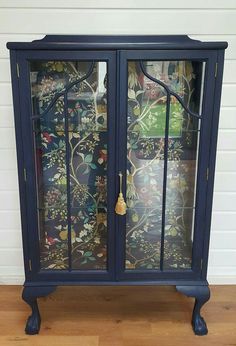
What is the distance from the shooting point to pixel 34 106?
1.50 metres

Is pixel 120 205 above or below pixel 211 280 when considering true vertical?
above

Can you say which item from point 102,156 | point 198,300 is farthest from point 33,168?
point 198,300

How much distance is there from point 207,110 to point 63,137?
1.99 ft

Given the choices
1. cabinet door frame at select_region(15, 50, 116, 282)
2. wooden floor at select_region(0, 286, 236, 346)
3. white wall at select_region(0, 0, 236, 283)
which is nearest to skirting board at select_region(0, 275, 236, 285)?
wooden floor at select_region(0, 286, 236, 346)

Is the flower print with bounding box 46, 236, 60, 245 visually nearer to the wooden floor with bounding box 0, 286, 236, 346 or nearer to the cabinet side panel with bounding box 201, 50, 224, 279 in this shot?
the wooden floor with bounding box 0, 286, 236, 346

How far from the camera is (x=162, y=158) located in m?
1.56

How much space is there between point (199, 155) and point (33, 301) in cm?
101

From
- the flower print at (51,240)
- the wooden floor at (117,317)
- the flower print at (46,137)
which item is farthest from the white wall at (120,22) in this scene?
the wooden floor at (117,317)

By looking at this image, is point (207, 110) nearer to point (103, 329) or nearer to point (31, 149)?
point (31, 149)

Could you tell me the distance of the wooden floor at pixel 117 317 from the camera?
168 centimetres

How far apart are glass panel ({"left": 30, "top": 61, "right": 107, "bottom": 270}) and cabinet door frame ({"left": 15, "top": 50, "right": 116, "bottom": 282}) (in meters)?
0.03

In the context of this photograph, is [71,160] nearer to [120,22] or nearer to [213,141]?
[213,141]

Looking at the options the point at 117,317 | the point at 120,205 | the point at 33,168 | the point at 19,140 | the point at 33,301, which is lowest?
the point at 117,317

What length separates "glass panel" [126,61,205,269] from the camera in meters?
1.47
